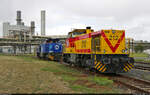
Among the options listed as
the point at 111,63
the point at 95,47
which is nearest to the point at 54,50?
the point at 95,47

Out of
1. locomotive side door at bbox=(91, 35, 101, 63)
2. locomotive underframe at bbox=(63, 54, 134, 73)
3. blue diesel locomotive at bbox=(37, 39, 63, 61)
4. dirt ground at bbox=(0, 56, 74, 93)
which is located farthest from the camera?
blue diesel locomotive at bbox=(37, 39, 63, 61)

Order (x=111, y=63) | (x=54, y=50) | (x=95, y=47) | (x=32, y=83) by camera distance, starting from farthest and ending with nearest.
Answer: (x=54, y=50), (x=95, y=47), (x=111, y=63), (x=32, y=83)

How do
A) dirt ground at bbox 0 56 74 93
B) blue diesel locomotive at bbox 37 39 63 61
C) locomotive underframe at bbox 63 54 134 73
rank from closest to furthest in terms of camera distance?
dirt ground at bbox 0 56 74 93
locomotive underframe at bbox 63 54 134 73
blue diesel locomotive at bbox 37 39 63 61

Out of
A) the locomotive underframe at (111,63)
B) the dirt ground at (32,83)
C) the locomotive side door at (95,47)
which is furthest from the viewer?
the locomotive side door at (95,47)

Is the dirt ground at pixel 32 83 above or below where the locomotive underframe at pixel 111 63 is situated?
below

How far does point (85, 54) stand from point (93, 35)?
6.09 feet

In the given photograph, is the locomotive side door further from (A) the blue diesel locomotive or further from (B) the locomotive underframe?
(A) the blue diesel locomotive

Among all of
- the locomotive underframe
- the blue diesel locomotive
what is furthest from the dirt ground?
the blue diesel locomotive

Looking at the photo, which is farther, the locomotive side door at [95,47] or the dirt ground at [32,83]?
the locomotive side door at [95,47]

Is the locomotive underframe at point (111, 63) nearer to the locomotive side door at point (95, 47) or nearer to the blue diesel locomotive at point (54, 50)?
the locomotive side door at point (95, 47)

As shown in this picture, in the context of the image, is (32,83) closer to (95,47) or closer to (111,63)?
(95,47)

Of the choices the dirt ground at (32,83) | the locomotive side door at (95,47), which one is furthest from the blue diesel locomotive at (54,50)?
the dirt ground at (32,83)

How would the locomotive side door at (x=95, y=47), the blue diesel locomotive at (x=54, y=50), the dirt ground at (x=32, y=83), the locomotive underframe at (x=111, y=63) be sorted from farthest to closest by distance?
the blue diesel locomotive at (x=54, y=50) → the locomotive side door at (x=95, y=47) → the locomotive underframe at (x=111, y=63) → the dirt ground at (x=32, y=83)

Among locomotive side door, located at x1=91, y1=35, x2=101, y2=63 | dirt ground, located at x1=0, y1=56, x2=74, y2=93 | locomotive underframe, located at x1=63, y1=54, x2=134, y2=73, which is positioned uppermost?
locomotive side door, located at x1=91, y1=35, x2=101, y2=63
